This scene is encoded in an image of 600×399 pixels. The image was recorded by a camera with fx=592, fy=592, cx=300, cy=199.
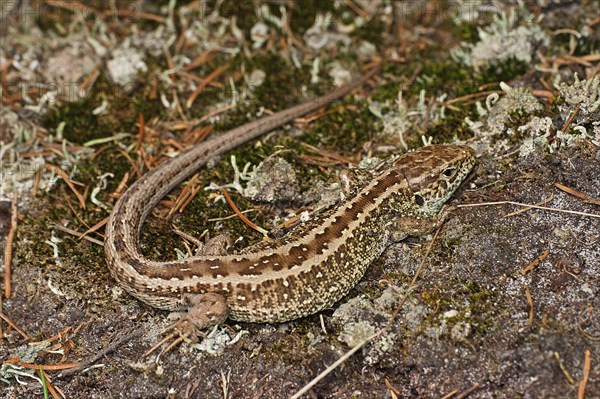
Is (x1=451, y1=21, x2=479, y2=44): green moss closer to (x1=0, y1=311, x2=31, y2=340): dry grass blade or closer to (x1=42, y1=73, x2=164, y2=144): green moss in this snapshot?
(x1=42, y1=73, x2=164, y2=144): green moss

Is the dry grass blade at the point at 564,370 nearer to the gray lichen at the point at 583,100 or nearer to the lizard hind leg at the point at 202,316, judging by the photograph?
the gray lichen at the point at 583,100

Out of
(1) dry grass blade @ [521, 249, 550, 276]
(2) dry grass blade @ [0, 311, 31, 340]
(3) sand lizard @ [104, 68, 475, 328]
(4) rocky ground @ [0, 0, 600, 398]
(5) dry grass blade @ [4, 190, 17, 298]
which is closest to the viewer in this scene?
(4) rocky ground @ [0, 0, 600, 398]

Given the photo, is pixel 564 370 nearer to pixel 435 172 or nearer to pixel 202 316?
pixel 435 172

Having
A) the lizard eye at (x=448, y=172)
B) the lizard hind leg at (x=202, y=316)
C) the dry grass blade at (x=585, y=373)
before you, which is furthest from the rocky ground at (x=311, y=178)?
the lizard eye at (x=448, y=172)

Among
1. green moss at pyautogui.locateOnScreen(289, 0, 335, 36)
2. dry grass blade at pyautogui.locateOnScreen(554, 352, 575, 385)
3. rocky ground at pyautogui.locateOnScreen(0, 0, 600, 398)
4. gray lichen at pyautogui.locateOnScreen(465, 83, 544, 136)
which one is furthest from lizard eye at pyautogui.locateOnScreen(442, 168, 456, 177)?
green moss at pyautogui.locateOnScreen(289, 0, 335, 36)

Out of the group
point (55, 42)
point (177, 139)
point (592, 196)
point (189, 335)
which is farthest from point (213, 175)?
point (592, 196)

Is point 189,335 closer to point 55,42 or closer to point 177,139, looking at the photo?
point 177,139

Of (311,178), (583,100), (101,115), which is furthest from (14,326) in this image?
(583,100)
